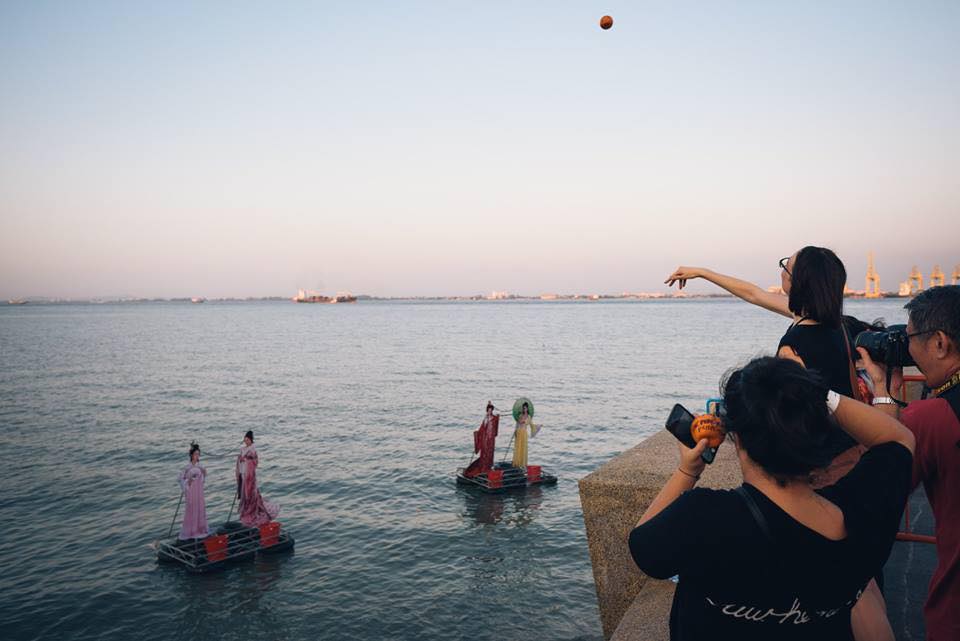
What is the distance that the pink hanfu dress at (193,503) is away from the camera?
14.6 metres

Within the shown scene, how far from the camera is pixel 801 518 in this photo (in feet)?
5.82

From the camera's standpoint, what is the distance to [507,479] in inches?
803

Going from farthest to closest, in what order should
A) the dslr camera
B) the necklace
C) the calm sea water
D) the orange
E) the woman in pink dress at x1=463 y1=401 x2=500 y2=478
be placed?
the woman in pink dress at x1=463 y1=401 x2=500 y2=478
the calm sea water
the dslr camera
the necklace
the orange

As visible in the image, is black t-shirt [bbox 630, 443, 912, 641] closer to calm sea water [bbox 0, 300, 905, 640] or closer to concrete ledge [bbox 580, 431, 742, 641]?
concrete ledge [bbox 580, 431, 742, 641]

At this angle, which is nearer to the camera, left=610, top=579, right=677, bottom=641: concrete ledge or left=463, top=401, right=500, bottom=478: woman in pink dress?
left=610, top=579, right=677, bottom=641: concrete ledge

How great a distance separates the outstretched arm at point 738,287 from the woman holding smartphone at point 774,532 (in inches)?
63.1

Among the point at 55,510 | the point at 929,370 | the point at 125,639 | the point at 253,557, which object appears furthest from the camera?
the point at 55,510

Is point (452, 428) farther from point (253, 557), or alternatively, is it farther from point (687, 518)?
point (687, 518)

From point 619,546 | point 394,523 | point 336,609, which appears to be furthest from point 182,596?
point 619,546

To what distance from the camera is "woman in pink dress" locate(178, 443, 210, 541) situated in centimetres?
1459

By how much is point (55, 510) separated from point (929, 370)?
74.4 feet

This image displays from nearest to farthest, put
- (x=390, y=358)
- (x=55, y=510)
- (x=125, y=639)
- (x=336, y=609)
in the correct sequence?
(x=125, y=639) → (x=336, y=609) → (x=55, y=510) → (x=390, y=358)

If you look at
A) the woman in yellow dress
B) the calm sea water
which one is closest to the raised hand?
the calm sea water

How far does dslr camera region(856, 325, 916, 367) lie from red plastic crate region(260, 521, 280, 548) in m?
15.0
